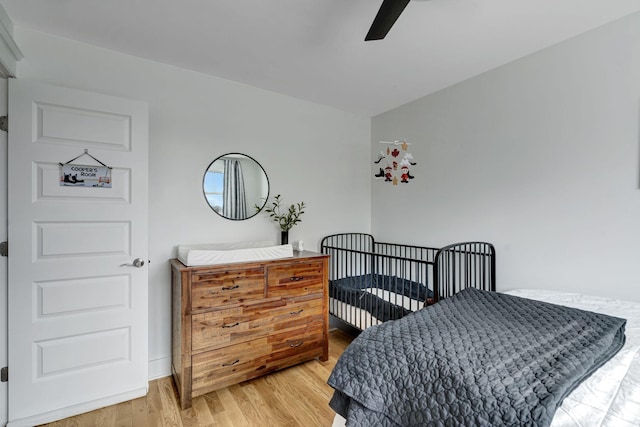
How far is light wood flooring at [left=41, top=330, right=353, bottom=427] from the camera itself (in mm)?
1820

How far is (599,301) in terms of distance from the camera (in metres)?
1.73

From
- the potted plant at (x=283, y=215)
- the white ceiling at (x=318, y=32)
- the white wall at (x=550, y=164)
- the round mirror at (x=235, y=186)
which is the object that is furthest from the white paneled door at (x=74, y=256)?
the white wall at (x=550, y=164)

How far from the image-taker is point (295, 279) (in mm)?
2387

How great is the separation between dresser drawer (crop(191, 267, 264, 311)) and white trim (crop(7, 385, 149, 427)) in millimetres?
775

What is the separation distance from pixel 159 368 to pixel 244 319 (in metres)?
0.86

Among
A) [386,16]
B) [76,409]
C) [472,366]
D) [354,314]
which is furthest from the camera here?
[354,314]

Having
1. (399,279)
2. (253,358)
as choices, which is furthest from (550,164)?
(253,358)

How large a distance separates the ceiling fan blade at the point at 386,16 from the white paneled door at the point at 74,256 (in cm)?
169

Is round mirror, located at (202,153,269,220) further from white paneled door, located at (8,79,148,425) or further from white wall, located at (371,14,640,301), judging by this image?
white wall, located at (371,14,640,301)

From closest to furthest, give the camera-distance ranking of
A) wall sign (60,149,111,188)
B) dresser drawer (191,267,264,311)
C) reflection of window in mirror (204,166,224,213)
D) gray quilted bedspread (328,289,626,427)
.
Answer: gray quilted bedspread (328,289,626,427) → wall sign (60,149,111,188) → dresser drawer (191,267,264,311) → reflection of window in mirror (204,166,224,213)

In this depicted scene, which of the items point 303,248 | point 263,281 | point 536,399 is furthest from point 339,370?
point 303,248

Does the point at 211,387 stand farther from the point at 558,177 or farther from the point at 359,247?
the point at 558,177

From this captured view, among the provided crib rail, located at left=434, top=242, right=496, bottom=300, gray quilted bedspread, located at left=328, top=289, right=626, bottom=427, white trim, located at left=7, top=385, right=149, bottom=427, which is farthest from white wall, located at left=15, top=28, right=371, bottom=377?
gray quilted bedspread, located at left=328, top=289, right=626, bottom=427

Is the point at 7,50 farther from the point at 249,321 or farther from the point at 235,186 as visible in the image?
the point at 249,321
